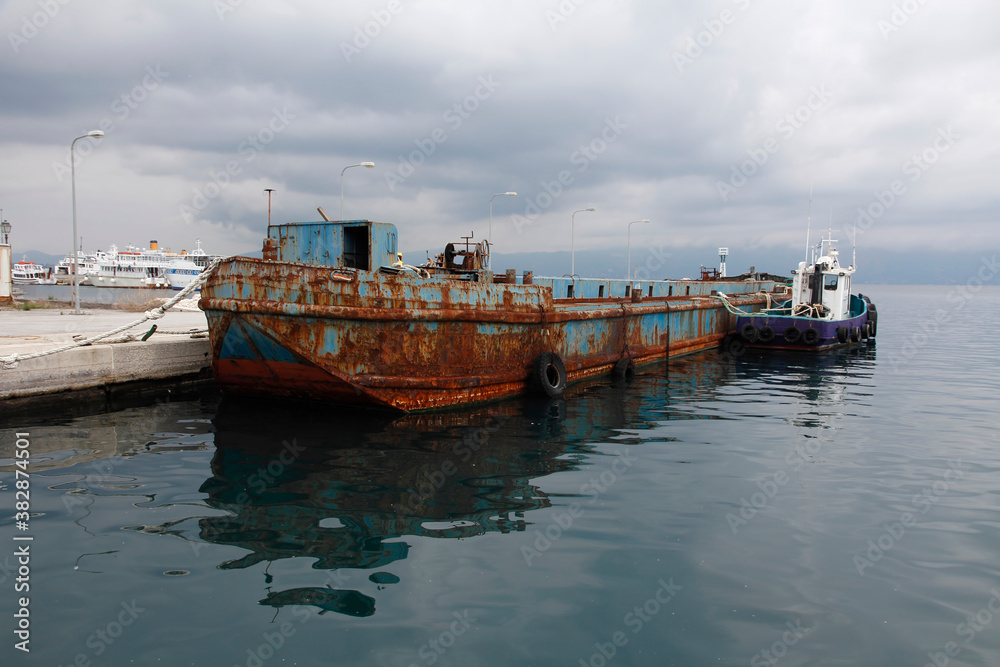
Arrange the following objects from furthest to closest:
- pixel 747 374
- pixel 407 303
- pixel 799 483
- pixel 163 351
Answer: pixel 747 374, pixel 163 351, pixel 407 303, pixel 799 483

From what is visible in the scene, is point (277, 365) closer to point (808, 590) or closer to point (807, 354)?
point (808, 590)

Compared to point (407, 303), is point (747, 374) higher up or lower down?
lower down

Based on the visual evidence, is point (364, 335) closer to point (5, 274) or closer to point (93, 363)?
point (93, 363)

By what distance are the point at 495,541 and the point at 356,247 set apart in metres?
7.43

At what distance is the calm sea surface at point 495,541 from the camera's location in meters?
4.17

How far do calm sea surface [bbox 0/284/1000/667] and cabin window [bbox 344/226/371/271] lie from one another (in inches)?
112

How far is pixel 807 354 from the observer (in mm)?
22156

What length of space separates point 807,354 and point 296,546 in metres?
21.0

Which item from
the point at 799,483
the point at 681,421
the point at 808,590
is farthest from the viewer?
the point at 681,421

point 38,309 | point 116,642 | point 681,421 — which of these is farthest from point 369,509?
point 38,309

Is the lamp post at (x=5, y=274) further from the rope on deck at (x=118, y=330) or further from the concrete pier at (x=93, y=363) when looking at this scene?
the rope on deck at (x=118, y=330)

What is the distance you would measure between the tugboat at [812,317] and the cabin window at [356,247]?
15.8 meters

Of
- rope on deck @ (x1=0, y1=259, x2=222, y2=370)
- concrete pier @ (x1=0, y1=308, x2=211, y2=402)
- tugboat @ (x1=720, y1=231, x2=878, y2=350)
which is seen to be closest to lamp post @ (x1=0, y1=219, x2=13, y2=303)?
concrete pier @ (x1=0, y1=308, x2=211, y2=402)

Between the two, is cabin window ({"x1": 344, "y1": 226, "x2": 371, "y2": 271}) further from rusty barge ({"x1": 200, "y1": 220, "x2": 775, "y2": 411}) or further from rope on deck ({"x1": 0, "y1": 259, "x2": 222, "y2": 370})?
rope on deck ({"x1": 0, "y1": 259, "x2": 222, "y2": 370})
